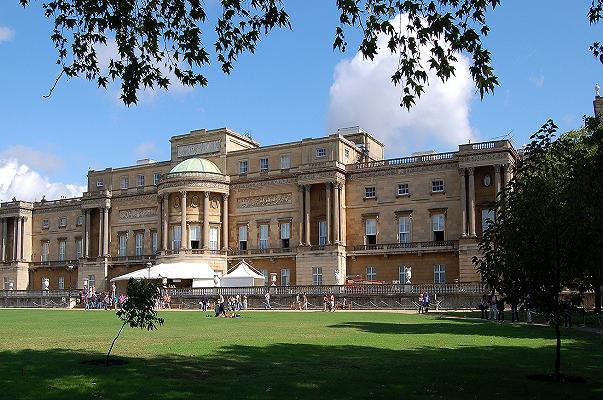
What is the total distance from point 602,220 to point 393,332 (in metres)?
12.6

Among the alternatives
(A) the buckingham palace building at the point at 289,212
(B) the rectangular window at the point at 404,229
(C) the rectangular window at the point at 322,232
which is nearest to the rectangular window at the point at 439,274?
(A) the buckingham palace building at the point at 289,212

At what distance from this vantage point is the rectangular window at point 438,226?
213 ft

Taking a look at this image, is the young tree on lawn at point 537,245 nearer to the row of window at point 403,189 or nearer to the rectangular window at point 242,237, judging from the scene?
the row of window at point 403,189

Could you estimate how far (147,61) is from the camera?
14.0 meters

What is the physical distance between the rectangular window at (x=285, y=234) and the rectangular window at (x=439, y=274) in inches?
627

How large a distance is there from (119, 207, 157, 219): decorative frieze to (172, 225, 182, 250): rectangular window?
21.4 feet

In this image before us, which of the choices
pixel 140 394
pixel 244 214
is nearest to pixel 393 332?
pixel 140 394

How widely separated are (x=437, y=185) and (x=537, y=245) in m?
51.4

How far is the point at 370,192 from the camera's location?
68.8m

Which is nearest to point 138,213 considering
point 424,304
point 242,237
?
point 242,237

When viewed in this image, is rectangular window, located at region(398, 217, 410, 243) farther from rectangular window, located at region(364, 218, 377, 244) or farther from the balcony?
rectangular window, located at region(364, 218, 377, 244)

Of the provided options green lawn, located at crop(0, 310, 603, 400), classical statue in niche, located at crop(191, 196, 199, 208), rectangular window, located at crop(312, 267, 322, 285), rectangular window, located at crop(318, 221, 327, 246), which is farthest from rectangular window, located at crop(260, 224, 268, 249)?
green lawn, located at crop(0, 310, 603, 400)

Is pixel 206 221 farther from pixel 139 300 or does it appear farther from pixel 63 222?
pixel 139 300

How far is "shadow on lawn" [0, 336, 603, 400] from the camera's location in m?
12.6
